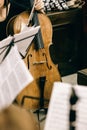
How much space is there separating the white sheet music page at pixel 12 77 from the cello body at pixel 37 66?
30.2 inches

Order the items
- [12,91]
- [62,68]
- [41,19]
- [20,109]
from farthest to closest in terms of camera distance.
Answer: [62,68], [41,19], [12,91], [20,109]

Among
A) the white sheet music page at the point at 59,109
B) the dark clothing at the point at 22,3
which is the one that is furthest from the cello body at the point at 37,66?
the white sheet music page at the point at 59,109

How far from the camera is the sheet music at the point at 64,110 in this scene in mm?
1167

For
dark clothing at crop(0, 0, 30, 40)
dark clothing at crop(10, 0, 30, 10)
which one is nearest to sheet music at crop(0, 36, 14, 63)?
dark clothing at crop(0, 0, 30, 40)

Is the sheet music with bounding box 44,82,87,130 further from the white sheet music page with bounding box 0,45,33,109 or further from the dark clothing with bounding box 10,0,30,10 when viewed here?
the dark clothing with bounding box 10,0,30,10

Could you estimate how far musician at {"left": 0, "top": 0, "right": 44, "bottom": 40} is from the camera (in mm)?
2469

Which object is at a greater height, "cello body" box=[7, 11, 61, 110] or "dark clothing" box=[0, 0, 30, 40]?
"dark clothing" box=[0, 0, 30, 40]

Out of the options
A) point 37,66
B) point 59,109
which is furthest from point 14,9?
point 59,109

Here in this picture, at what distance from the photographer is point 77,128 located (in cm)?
116

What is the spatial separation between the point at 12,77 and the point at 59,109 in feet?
1.28

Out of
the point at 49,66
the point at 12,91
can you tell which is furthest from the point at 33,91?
the point at 12,91

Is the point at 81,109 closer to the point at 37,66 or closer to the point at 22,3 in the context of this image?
the point at 37,66

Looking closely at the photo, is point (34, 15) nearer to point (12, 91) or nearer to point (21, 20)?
point (21, 20)

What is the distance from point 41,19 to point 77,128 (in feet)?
5.25
